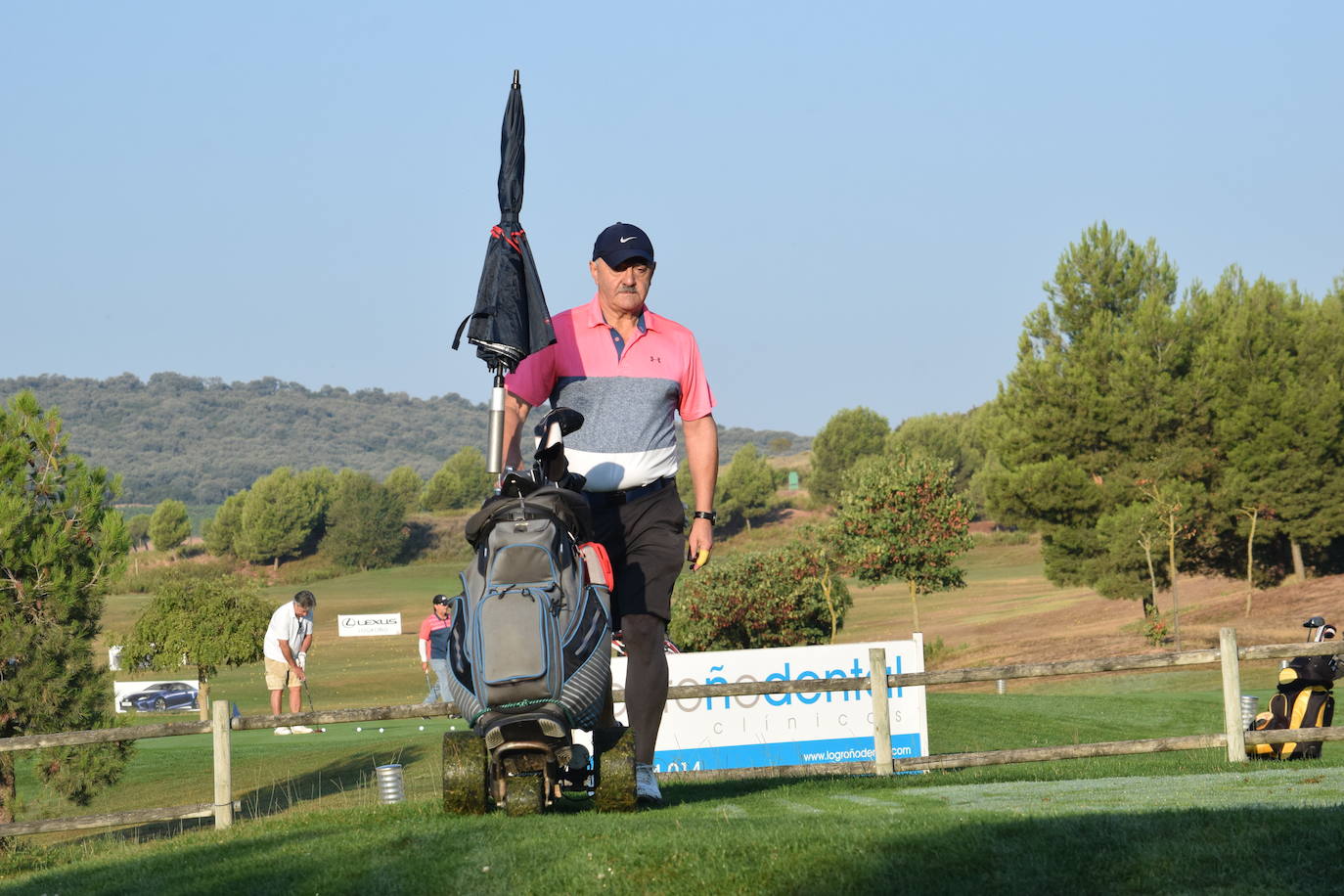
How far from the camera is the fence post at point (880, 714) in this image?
29.1 ft

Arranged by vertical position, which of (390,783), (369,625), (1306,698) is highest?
(390,783)

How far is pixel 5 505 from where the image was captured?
14.3 meters

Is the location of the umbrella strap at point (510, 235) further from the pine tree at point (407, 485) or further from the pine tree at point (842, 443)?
the pine tree at point (407, 485)

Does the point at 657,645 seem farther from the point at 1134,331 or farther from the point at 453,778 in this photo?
the point at 1134,331

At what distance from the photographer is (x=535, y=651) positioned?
5148 mm

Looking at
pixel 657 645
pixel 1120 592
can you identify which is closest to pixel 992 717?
pixel 657 645

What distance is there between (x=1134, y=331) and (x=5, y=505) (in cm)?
3805

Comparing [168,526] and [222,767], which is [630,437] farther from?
[168,526]

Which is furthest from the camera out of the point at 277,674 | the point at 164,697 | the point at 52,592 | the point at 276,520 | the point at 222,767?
the point at 276,520

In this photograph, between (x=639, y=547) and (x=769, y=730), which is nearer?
(x=639, y=547)

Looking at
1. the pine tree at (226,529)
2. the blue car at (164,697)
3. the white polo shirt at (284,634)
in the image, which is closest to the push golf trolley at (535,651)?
the white polo shirt at (284,634)

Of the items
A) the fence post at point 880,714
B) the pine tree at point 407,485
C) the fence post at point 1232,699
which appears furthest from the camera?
the pine tree at point 407,485

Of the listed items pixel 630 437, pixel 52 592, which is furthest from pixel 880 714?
pixel 52 592

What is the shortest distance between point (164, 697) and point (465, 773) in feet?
74.1
